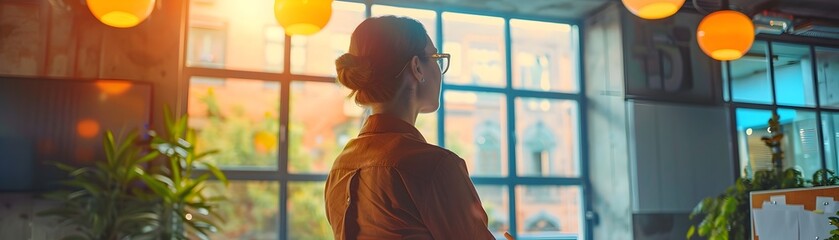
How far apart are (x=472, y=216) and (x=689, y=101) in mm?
5126

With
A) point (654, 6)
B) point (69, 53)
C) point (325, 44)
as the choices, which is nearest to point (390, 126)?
point (654, 6)

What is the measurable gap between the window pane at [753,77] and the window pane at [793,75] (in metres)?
0.13

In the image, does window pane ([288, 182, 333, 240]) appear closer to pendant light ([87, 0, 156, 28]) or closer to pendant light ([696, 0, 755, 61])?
pendant light ([87, 0, 156, 28])

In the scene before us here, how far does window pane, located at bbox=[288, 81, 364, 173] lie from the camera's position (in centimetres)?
500

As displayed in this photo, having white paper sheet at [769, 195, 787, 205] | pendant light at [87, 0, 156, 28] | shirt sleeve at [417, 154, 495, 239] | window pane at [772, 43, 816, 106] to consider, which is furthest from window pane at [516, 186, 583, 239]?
shirt sleeve at [417, 154, 495, 239]

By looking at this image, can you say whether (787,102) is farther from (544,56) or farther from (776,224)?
(776,224)

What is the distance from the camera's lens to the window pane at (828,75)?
3.90 metres

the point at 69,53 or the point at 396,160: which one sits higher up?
the point at 69,53

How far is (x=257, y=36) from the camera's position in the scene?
16.5 ft

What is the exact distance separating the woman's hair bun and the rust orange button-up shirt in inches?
2.2

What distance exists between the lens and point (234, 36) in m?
4.96

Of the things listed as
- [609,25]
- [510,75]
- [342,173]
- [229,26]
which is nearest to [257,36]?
[229,26]

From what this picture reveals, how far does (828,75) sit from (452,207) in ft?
12.7

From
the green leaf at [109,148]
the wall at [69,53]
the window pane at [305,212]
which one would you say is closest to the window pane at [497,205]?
the window pane at [305,212]
